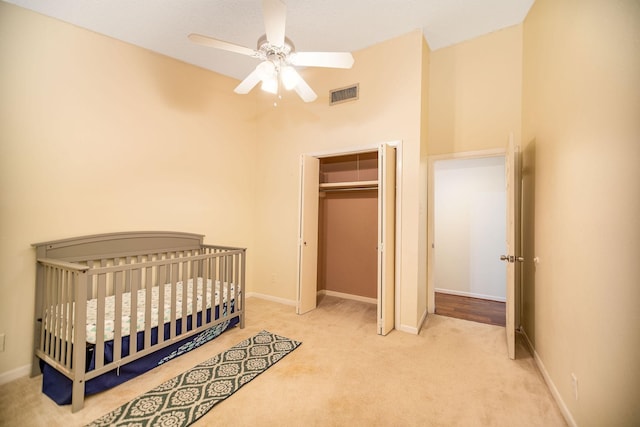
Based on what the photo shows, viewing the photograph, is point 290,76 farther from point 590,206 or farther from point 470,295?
point 470,295

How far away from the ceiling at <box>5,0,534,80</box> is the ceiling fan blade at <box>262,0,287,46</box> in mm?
784

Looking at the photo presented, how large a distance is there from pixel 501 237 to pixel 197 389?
442cm

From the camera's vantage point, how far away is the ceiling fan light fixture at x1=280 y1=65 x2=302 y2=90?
2268 mm

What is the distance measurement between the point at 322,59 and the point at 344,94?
138 centimetres

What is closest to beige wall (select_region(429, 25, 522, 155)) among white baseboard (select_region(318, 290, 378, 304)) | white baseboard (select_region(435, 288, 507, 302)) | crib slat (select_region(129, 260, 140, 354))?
white baseboard (select_region(318, 290, 378, 304))

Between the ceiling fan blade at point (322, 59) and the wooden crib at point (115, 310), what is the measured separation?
1.96 m

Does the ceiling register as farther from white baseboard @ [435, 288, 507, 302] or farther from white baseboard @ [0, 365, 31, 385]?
white baseboard @ [435, 288, 507, 302]

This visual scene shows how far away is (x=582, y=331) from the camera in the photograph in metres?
1.53

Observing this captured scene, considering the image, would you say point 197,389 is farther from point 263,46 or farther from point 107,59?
point 107,59

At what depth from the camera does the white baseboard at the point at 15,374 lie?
2.07 m

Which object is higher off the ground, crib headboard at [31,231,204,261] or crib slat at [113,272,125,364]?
crib headboard at [31,231,204,261]

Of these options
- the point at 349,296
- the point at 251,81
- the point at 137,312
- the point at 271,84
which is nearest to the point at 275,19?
the point at 271,84

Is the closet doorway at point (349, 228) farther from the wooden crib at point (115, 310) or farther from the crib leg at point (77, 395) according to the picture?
the crib leg at point (77, 395)

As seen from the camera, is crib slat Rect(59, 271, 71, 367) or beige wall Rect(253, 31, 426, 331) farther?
beige wall Rect(253, 31, 426, 331)
